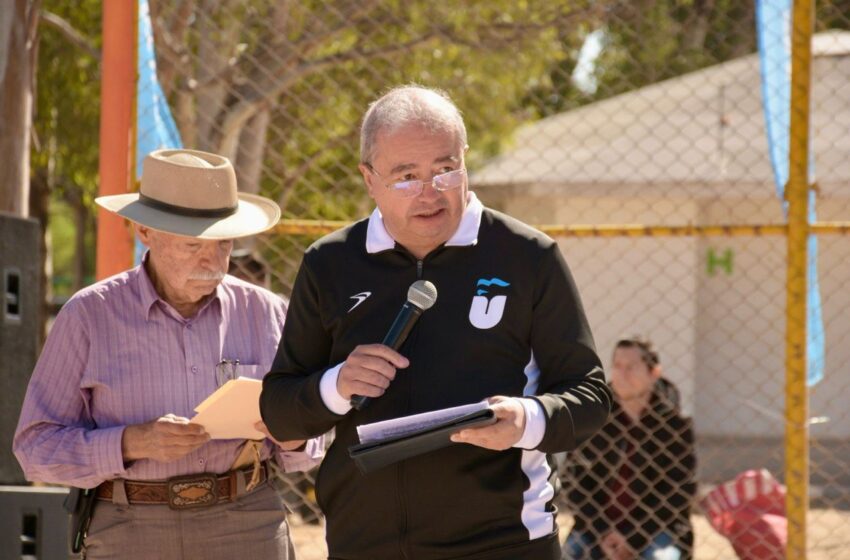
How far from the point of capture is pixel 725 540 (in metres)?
8.29

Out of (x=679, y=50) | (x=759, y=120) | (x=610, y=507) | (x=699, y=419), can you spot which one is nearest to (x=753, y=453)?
(x=699, y=419)

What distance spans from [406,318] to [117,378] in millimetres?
1173

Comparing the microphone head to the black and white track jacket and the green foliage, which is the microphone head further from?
the green foliage

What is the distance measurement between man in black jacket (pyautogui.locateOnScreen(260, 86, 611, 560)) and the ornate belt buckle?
0.61 meters

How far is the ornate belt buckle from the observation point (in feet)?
11.0

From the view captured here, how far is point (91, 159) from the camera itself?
42.8 ft

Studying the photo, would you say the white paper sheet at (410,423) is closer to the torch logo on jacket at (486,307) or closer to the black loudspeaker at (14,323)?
the torch logo on jacket at (486,307)

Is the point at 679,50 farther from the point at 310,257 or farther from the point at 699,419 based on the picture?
the point at 310,257

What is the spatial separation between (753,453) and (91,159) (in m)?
7.92

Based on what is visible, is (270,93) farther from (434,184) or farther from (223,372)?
(434,184)

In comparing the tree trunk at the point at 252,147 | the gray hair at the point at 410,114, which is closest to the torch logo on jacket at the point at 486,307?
the gray hair at the point at 410,114

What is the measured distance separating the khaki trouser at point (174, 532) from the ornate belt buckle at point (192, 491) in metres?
0.02

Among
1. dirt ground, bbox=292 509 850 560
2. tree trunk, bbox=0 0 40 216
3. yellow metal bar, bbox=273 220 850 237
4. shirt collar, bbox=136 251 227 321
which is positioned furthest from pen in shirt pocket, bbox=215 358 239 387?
dirt ground, bbox=292 509 850 560

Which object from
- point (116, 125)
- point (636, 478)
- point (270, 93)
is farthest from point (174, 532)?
point (270, 93)
